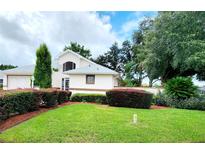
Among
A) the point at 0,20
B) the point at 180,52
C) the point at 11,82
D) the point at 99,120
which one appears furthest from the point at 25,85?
the point at 99,120

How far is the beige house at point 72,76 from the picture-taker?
22219mm

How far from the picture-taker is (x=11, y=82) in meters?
25.9

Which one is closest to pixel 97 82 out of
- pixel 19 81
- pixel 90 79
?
pixel 90 79

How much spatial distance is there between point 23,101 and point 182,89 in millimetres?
11057

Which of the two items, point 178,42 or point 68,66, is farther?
point 68,66

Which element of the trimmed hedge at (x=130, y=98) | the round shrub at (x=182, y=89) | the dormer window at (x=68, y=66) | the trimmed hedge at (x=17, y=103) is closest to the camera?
the trimmed hedge at (x=17, y=103)

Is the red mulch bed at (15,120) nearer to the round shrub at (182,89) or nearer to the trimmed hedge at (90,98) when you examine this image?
the trimmed hedge at (90,98)

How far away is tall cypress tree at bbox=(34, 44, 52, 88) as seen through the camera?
14555 millimetres

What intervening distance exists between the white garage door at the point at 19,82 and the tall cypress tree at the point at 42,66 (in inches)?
436

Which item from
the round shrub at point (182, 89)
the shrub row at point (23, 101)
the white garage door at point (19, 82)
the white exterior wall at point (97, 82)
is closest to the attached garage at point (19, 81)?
the white garage door at point (19, 82)

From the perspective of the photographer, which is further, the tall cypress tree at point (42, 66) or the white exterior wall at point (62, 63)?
the white exterior wall at point (62, 63)

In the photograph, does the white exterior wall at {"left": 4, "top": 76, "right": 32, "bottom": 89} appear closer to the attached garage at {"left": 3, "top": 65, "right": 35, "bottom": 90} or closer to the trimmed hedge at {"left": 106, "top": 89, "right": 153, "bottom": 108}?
the attached garage at {"left": 3, "top": 65, "right": 35, "bottom": 90}

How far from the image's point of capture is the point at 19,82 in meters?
25.5

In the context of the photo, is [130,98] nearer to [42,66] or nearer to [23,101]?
[42,66]
